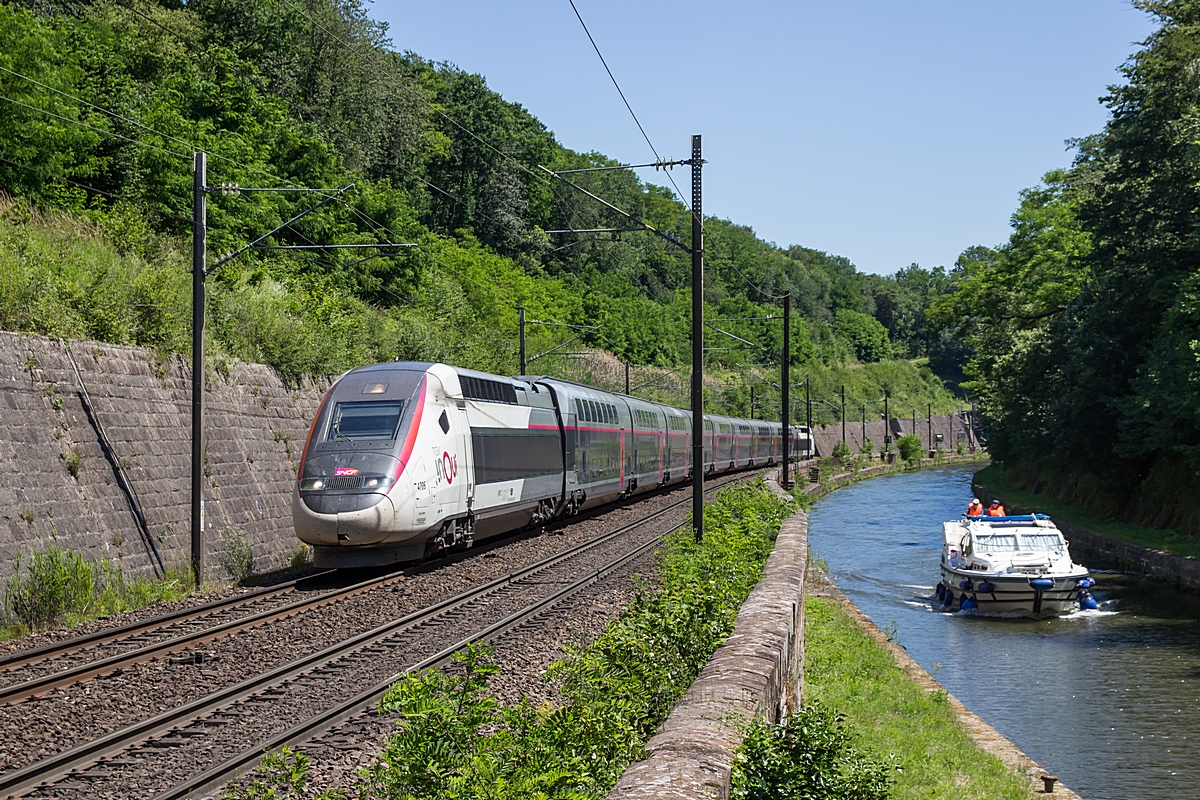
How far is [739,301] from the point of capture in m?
104

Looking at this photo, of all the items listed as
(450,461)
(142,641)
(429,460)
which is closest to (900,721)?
(429,460)

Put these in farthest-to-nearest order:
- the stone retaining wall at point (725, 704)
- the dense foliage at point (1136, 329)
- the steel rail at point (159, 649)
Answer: the dense foliage at point (1136, 329) → the steel rail at point (159, 649) → the stone retaining wall at point (725, 704)

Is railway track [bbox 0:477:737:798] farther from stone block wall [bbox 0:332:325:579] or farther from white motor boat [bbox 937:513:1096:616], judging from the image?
white motor boat [bbox 937:513:1096:616]

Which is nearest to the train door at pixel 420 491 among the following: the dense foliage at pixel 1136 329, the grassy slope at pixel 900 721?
the grassy slope at pixel 900 721

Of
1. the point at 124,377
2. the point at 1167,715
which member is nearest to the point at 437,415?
the point at 124,377

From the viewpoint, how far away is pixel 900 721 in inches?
541

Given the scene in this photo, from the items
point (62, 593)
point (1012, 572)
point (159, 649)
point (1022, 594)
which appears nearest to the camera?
point (159, 649)

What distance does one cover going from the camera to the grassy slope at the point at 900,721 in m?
11.4

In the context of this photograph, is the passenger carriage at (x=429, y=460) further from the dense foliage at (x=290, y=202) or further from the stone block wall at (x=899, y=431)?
the stone block wall at (x=899, y=431)

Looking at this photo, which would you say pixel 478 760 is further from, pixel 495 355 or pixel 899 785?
pixel 495 355

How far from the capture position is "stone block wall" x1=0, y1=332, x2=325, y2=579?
620 inches

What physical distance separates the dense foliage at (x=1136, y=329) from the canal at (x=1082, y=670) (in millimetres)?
5258

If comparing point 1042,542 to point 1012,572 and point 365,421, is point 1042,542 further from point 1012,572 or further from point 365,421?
point 365,421

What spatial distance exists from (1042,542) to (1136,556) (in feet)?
22.2
